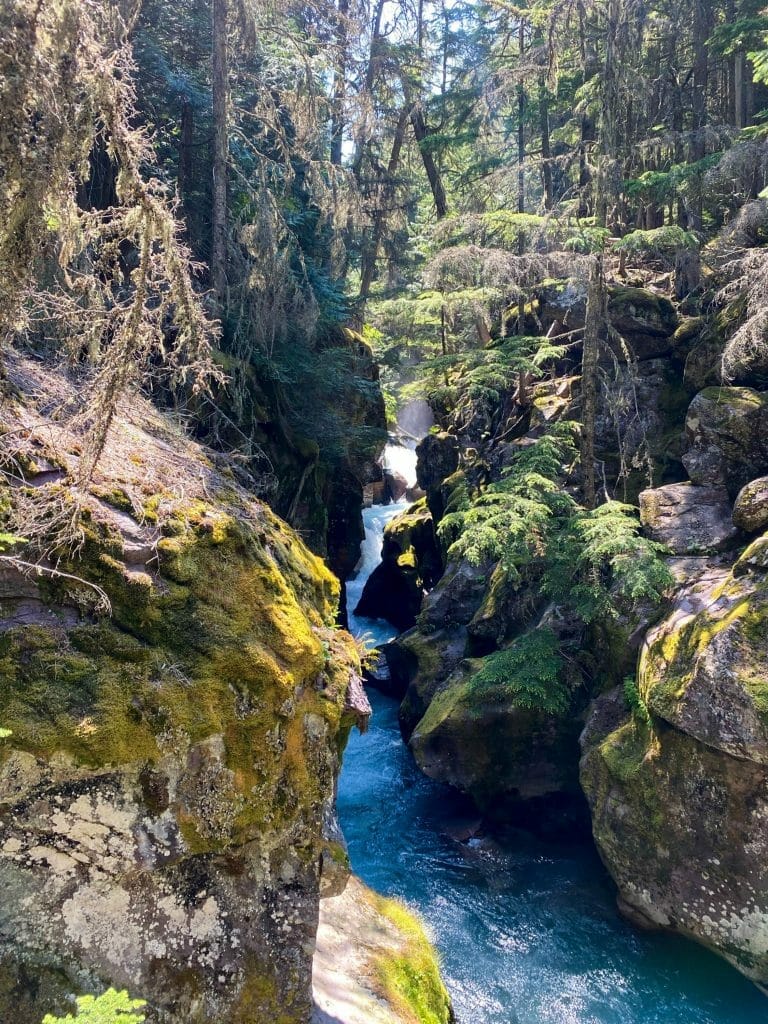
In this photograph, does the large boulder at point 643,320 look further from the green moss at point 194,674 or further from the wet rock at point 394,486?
the wet rock at point 394,486

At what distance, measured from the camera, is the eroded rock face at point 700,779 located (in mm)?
8008

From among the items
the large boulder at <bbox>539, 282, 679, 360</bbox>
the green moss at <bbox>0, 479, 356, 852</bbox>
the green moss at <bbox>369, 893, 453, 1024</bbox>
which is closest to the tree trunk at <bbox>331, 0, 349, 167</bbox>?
the large boulder at <bbox>539, 282, 679, 360</bbox>

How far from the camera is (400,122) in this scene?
21422 mm

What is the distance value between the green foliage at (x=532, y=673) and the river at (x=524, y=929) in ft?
8.74

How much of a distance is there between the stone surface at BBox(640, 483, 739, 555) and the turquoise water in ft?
18.0

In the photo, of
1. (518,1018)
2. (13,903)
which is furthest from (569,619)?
(13,903)

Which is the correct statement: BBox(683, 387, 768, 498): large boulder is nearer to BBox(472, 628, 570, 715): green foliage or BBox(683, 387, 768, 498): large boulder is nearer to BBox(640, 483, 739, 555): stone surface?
BBox(640, 483, 739, 555): stone surface

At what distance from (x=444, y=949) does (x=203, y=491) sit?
7453mm

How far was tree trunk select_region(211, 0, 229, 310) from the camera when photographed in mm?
11742

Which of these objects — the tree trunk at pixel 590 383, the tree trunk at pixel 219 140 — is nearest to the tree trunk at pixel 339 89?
the tree trunk at pixel 219 140

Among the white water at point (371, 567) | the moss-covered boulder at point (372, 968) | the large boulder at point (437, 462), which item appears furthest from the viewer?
the white water at point (371, 567)

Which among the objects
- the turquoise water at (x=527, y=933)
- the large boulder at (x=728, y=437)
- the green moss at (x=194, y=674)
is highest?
the large boulder at (x=728, y=437)

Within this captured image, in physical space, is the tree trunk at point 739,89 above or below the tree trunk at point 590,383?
above

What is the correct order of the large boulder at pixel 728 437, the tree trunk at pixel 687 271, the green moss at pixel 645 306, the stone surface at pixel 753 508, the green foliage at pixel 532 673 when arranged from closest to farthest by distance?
the stone surface at pixel 753 508 → the green foliage at pixel 532 673 → the large boulder at pixel 728 437 → the tree trunk at pixel 687 271 → the green moss at pixel 645 306
